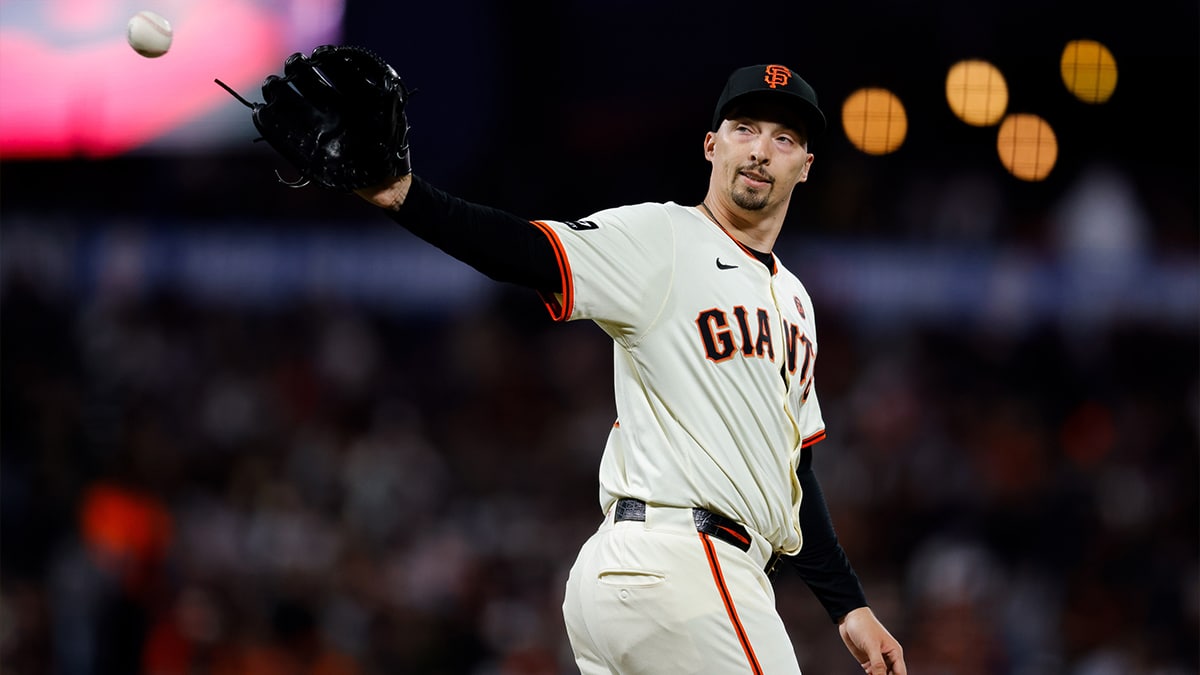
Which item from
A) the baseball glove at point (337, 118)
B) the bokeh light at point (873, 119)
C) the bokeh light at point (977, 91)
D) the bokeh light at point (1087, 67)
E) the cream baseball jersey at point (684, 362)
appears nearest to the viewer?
the baseball glove at point (337, 118)

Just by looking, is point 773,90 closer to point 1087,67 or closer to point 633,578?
point 633,578

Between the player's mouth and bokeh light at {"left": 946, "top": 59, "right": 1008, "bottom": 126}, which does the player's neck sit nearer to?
the player's mouth

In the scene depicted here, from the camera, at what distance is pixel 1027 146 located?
A: 814 cm

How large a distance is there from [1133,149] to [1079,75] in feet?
3.34

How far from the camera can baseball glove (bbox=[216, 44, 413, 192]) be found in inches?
90.4

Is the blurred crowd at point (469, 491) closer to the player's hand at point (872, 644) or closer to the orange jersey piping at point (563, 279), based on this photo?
the player's hand at point (872, 644)

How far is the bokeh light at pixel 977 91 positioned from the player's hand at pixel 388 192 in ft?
20.6

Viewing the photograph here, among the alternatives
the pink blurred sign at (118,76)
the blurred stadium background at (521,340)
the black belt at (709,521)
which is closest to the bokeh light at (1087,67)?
the blurred stadium background at (521,340)

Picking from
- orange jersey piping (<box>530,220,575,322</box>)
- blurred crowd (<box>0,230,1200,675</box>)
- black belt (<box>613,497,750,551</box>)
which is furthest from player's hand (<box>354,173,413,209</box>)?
blurred crowd (<box>0,230,1200,675</box>)

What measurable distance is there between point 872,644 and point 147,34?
A: 199 centimetres

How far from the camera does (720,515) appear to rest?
268 cm

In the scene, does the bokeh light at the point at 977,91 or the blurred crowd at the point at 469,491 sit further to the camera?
the bokeh light at the point at 977,91

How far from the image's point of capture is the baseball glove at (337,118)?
2.30 m

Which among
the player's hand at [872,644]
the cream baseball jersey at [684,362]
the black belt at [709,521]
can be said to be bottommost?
the player's hand at [872,644]
